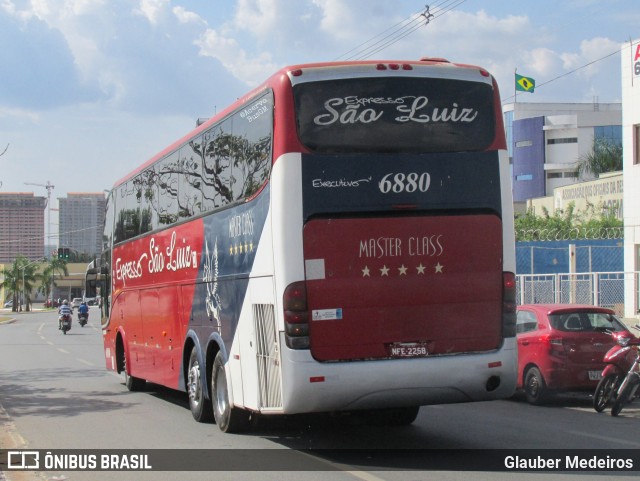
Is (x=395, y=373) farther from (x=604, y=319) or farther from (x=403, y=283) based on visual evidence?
(x=604, y=319)

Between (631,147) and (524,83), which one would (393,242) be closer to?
(631,147)

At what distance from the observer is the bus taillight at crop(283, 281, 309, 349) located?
29.5ft

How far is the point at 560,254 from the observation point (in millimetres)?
A: 41719

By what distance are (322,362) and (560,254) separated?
113 ft

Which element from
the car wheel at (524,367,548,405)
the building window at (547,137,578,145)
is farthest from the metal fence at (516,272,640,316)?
the building window at (547,137,578,145)

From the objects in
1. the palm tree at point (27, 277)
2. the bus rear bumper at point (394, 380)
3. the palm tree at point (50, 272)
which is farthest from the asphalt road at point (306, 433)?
the palm tree at point (50, 272)

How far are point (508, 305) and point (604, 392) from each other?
4.29 m

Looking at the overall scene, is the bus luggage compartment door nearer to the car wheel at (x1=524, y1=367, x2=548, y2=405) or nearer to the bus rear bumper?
the bus rear bumper

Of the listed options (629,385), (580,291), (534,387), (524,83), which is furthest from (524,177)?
(629,385)

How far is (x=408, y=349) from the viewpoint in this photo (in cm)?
927

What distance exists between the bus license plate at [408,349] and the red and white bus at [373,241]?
0.01m

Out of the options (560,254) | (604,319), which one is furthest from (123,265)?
(560,254)

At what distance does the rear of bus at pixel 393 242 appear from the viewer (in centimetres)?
905

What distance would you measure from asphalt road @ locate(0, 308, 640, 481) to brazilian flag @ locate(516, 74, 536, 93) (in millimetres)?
78311
